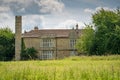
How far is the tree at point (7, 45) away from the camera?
6912 cm

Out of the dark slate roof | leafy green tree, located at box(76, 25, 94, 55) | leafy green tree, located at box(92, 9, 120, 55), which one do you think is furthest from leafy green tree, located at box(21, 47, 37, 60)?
leafy green tree, located at box(92, 9, 120, 55)

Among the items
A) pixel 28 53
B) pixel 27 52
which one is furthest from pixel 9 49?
pixel 28 53

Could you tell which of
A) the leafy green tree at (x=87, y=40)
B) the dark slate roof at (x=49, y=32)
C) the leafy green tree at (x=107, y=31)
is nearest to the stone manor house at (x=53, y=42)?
the dark slate roof at (x=49, y=32)

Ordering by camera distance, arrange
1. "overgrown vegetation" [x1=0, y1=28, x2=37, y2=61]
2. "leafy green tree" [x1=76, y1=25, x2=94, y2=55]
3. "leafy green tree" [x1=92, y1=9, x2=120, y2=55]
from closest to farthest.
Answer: "leafy green tree" [x1=92, y1=9, x2=120, y2=55], "leafy green tree" [x1=76, y1=25, x2=94, y2=55], "overgrown vegetation" [x1=0, y1=28, x2=37, y2=61]

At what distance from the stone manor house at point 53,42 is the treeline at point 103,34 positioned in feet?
29.8

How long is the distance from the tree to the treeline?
1515 centimetres

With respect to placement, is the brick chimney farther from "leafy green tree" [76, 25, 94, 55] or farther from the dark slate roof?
"leafy green tree" [76, 25, 94, 55]

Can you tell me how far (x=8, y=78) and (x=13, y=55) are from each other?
56794 millimetres

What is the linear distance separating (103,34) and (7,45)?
20548 millimetres

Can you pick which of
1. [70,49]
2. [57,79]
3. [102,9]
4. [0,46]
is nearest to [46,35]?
[70,49]

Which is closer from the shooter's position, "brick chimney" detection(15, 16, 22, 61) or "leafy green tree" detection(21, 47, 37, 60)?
"brick chimney" detection(15, 16, 22, 61)

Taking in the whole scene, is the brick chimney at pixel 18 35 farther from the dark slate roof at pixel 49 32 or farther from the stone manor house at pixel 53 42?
the dark slate roof at pixel 49 32

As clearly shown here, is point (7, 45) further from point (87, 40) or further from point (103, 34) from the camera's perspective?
point (103, 34)

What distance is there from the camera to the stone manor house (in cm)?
7412
